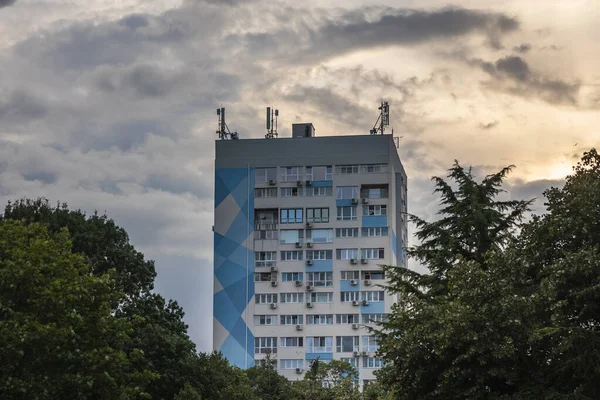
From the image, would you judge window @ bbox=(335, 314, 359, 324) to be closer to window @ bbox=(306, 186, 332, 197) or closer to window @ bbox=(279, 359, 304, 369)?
window @ bbox=(279, 359, 304, 369)

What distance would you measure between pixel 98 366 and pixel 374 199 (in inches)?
2592

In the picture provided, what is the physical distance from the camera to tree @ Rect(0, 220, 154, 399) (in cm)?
2892

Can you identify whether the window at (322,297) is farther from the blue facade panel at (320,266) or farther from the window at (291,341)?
the window at (291,341)

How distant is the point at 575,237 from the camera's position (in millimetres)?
31250

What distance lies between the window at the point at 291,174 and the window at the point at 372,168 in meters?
6.35

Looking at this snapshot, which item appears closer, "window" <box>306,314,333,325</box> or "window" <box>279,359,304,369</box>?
"window" <box>279,359,304,369</box>

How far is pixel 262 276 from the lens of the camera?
95875 millimetres

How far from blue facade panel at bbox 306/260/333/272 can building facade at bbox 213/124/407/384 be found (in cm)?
10

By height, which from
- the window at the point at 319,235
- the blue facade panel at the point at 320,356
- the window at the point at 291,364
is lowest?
the window at the point at 291,364

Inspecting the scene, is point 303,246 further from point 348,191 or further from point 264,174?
point 264,174

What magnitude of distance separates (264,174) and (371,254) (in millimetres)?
13535

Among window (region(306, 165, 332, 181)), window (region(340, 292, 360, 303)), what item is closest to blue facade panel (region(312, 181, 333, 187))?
window (region(306, 165, 332, 181))

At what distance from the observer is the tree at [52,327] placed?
28922 mm

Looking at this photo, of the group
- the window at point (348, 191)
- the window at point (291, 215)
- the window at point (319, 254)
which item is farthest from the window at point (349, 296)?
the window at point (348, 191)
